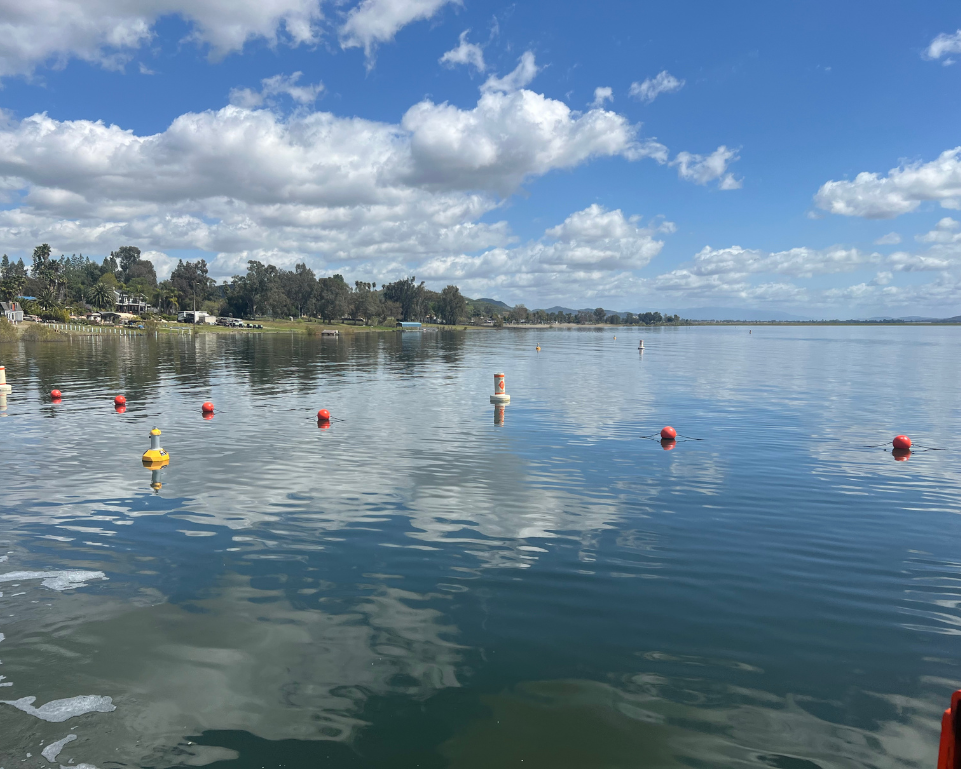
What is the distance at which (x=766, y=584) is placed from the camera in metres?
11.5

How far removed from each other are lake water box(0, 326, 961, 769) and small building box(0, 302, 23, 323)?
143 metres

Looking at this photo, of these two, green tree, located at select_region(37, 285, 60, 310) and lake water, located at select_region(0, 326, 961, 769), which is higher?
green tree, located at select_region(37, 285, 60, 310)

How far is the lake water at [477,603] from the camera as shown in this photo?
284 inches

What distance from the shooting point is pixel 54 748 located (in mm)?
6863

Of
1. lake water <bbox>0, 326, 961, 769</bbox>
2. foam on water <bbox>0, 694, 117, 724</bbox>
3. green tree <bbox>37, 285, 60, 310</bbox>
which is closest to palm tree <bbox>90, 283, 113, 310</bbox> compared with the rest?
green tree <bbox>37, 285, 60, 310</bbox>

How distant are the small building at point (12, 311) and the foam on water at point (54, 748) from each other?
162152mm

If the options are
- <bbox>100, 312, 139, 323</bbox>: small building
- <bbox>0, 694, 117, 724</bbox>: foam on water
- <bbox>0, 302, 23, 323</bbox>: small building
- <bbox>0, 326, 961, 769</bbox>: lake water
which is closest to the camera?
<bbox>0, 326, 961, 769</bbox>: lake water

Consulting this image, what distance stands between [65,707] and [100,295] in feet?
738

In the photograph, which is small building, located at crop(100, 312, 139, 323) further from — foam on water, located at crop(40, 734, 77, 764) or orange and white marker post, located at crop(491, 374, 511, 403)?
foam on water, located at crop(40, 734, 77, 764)

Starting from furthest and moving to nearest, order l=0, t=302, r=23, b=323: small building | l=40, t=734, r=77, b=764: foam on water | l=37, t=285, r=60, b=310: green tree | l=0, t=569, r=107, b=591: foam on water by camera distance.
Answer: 1. l=37, t=285, r=60, b=310: green tree
2. l=0, t=302, r=23, b=323: small building
3. l=0, t=569, r=107, b=591: foam on water
4. l=40, t=734, r=77, b=764: foam on water

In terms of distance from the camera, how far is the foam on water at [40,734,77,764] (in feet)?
22.1

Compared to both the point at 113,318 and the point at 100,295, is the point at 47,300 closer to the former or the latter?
the point at 113,318

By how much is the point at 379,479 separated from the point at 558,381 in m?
34.8

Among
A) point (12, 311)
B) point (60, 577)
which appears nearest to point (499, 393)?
point (60, 577)
